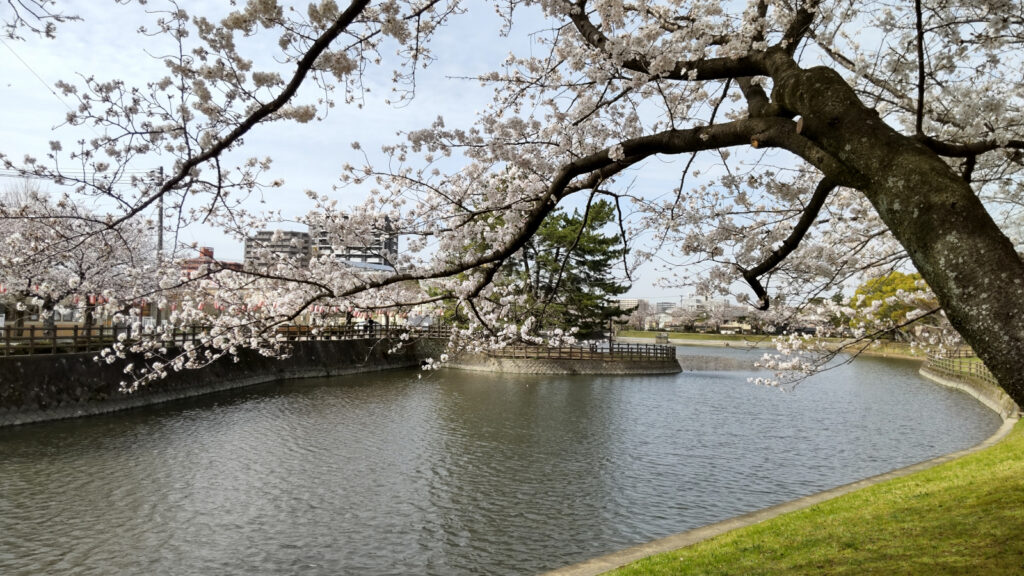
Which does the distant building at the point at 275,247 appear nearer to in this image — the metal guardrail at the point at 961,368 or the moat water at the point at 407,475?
the moat water at the point at 407,475

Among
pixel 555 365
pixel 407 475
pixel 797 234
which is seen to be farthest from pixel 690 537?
pixel 555 365

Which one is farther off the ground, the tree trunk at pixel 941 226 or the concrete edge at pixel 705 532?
the tree trunk at pixel 941 226

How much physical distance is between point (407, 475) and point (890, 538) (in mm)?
8388

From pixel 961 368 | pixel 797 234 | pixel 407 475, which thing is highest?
pixel 797 234

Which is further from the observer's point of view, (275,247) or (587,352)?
(587,352)

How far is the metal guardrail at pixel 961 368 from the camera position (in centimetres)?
2644

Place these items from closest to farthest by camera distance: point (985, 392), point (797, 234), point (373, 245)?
point (797, 234)
point (373, 245)
point (985, 392)

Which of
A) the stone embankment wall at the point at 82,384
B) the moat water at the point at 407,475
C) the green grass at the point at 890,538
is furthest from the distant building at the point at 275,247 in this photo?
the green grass at the point at 890,538

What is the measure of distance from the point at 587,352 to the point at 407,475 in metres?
26.5

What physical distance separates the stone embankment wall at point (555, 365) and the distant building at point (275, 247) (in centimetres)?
2727

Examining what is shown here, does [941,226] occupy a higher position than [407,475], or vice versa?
[941,226]

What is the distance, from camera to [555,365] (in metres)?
35.7

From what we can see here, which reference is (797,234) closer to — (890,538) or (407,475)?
(890,538)

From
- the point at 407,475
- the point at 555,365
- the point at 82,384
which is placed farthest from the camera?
the point at 555,365
